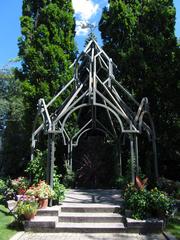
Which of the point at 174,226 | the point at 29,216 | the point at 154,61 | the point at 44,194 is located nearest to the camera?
the point at 29,216

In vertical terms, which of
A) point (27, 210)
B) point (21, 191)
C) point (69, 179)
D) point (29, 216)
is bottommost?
point (29, 216)

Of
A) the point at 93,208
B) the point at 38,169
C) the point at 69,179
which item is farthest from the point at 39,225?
the point at 69,179

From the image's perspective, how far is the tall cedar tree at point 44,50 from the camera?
52.1 ft

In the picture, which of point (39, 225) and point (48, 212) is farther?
point (48, 212)

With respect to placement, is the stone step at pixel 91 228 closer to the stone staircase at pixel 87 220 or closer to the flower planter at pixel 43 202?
the stone staircase at pixel 87 220

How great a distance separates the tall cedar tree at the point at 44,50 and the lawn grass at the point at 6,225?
261 inches

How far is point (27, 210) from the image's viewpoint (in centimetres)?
815

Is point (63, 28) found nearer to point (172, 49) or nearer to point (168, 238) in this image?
point (172, 49)

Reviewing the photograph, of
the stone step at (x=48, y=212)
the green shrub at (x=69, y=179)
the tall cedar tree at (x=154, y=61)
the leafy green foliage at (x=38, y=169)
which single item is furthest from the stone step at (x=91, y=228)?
the tall cedar tree at (x=154, y=61)

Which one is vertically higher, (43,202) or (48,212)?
(43,202)

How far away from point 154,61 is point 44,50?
210 inches

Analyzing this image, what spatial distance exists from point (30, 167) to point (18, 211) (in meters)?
3.14

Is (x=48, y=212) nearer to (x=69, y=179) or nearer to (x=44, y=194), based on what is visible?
(x=44, y=194)

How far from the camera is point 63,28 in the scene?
16.8 m
